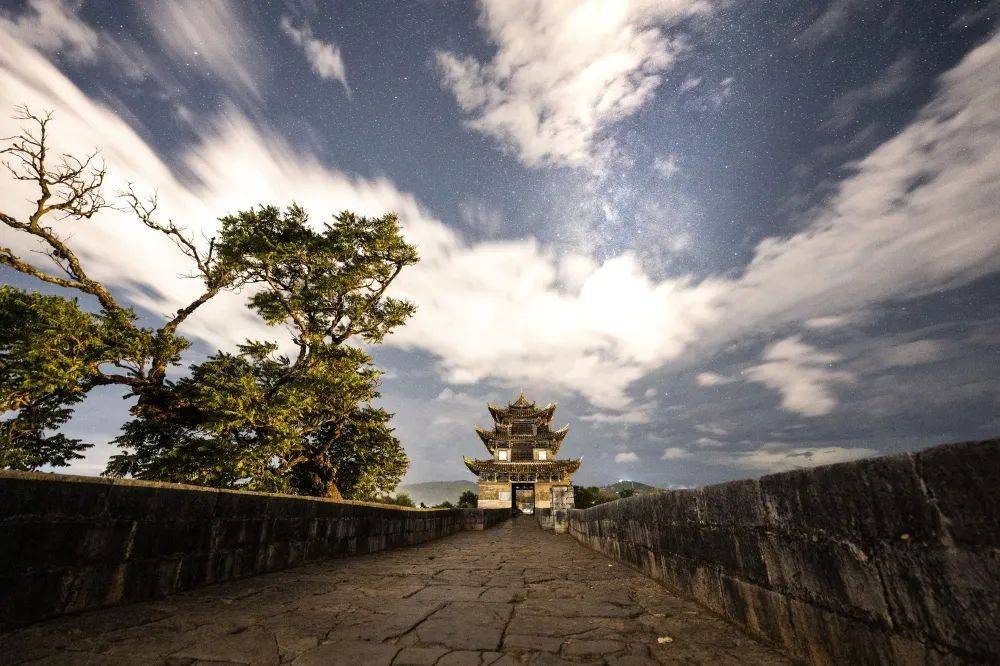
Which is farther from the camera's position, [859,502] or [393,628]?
[393,628]

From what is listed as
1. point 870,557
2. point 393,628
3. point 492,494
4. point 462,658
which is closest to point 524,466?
point 492,494

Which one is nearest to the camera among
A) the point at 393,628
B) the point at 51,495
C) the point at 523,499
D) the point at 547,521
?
the point at 51,495

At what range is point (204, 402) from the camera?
10.6 meters

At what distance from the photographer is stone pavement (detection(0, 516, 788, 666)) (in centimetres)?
203

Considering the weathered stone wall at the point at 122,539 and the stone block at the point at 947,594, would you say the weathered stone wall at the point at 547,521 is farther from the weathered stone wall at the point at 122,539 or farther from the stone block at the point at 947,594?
the stone block at the point at 947,594

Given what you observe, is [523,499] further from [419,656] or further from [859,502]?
[859,502]

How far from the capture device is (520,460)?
36312mm

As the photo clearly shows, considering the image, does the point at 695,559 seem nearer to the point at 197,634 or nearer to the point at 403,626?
the point at 403,626

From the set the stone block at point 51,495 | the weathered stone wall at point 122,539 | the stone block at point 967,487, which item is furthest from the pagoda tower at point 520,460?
the stone block at point 967,487

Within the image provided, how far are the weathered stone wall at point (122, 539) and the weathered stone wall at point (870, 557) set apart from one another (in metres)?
4.01

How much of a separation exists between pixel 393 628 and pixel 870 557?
2.50 metres

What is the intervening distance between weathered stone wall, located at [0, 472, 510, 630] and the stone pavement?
6.2 inches

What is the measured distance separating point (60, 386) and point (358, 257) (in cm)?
820

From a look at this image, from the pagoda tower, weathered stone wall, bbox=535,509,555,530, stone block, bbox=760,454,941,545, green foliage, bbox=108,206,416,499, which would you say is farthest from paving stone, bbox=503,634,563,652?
the pagoda tower
